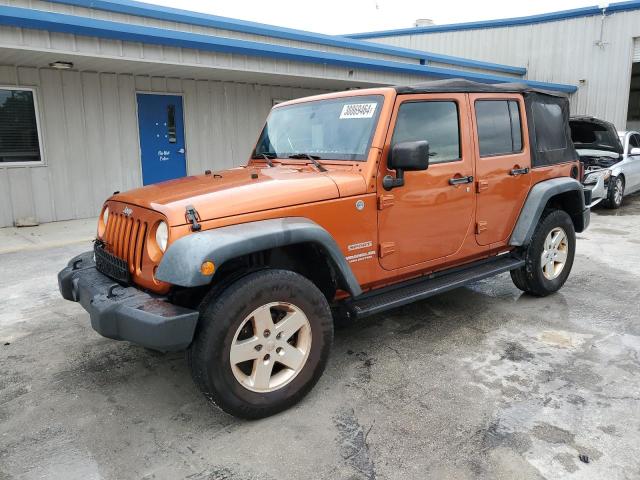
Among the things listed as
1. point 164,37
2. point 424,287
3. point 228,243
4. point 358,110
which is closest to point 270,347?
point 228,243

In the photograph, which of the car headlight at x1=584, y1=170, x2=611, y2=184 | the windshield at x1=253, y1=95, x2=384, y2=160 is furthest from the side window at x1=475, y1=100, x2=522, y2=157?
the car headlight at x1=584, y1=170, x2=611, y2=184

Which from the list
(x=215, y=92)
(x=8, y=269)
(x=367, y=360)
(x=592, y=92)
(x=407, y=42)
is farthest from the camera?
(x=407, y=42)

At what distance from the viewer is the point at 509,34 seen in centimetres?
1866

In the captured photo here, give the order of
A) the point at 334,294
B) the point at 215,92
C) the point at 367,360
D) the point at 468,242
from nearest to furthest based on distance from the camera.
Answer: the point at 334,294, the point at 367,360, the point at 468,242, the point at 215,92

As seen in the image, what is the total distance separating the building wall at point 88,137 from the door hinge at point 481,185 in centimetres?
764

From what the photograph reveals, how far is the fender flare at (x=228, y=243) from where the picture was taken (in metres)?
2.54

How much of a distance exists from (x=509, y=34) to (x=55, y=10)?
15941 mm

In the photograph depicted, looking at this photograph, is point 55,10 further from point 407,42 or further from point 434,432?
point 407,42

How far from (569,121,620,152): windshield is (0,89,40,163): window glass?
10081 mm

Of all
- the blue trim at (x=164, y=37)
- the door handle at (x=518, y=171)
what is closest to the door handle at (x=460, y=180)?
the door handle at (x=518, y=171)

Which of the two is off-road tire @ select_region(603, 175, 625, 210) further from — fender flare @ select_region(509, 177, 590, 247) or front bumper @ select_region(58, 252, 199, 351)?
front bumper @ select_region(58, 252, 199, 351)

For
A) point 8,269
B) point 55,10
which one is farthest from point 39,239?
point 55,10

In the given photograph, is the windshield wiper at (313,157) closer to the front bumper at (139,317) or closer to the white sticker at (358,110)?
the white sticker at (358,110)

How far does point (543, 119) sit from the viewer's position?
4672 millimetres
